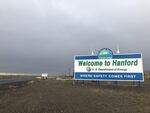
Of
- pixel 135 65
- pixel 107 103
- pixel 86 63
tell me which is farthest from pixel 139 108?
pixel 86 63

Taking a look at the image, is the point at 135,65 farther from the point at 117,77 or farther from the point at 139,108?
the point at 139,108

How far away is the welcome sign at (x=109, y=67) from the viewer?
29220mm

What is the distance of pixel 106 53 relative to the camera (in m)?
31.0

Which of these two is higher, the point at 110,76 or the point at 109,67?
A: the point at 109,67

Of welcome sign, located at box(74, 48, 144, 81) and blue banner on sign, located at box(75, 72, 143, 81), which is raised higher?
welcome sign, located at box(74, 48, 144, 81)

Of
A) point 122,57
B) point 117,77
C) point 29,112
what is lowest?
point 29,112

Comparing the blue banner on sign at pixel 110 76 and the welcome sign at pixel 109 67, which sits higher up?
the welcome sign at pixel 109 67

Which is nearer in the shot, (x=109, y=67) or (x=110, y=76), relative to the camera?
(x=110, y=76)

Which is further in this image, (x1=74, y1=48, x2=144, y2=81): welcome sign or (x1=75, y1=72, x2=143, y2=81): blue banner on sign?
(x1=74, y1=48, x2=144, y2=81): welcome sign

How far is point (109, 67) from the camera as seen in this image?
3062cm

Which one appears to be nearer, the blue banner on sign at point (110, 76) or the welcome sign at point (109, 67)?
the blue banner on sign at point (110, 76)

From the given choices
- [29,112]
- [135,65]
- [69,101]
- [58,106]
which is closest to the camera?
[29,112]

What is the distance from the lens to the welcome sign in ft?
95.9

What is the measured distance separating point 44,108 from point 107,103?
4.41 m
